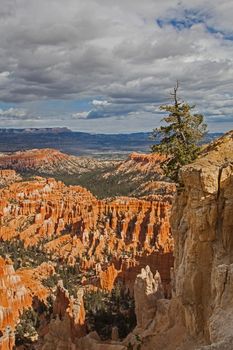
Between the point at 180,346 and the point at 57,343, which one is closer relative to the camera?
the point at 180,346

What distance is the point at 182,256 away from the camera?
22953 millimetres

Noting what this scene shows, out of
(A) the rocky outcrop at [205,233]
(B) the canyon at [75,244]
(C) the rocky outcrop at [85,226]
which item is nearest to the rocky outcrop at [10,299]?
(B) the canyon at [75,244]

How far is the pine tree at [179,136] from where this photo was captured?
25.4 meters

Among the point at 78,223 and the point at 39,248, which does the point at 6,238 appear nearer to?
the point at 39,248

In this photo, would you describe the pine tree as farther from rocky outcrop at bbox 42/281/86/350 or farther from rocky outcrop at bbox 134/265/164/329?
rocky outcrop at bbox 42/281/86/350

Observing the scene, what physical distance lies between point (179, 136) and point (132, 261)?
1680 inches

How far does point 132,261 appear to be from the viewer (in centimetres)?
6569

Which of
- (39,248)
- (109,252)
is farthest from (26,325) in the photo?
(39,248)

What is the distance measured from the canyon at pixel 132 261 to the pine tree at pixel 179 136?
3.85 feet

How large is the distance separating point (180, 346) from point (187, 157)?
34.5ft

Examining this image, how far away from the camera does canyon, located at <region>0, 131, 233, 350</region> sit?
19547 mm

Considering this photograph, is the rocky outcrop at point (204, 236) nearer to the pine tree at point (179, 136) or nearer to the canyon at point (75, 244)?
the pine tree at point (179, 136)

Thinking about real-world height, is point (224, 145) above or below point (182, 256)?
above

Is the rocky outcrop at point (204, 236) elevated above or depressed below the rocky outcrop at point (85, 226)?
above
